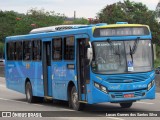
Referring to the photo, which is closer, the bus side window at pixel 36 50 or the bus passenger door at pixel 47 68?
the bus passenger door at pixel 47 68

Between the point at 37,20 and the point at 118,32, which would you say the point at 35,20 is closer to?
the point at 37,20

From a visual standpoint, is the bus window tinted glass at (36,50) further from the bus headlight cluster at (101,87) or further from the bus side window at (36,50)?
the bus headlight cluster at (101,87)

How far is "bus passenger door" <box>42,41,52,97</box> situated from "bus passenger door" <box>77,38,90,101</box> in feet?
10.8

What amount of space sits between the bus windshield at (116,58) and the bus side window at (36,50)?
5.44 m

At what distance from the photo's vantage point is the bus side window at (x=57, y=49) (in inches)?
763

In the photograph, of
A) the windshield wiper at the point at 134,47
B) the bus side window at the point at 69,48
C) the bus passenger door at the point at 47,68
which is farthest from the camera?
the bus passenger door at the point at 47,68

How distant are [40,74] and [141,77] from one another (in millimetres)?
6032

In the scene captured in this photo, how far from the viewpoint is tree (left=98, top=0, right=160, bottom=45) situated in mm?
76812

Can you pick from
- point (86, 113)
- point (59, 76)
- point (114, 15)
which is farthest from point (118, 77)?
point (114, 15)

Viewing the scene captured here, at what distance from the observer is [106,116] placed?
15805 mm

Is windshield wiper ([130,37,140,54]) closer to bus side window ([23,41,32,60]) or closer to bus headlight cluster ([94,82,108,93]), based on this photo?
bus headlight cluster ([94,82,108,93])

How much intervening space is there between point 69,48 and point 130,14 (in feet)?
202

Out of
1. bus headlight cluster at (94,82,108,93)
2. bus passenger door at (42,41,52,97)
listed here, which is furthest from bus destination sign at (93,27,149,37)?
bus passenger door at (42,41,52,97)

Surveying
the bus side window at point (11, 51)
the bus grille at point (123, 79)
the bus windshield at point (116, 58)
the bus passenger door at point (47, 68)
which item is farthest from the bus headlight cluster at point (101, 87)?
the bus side window at point (11, 51)
